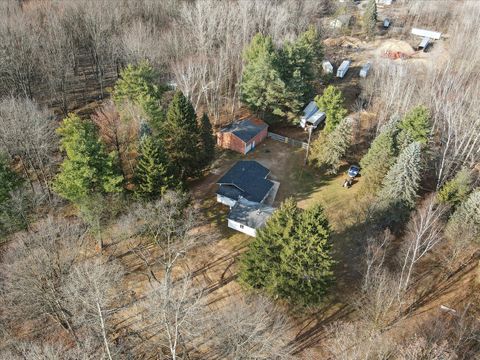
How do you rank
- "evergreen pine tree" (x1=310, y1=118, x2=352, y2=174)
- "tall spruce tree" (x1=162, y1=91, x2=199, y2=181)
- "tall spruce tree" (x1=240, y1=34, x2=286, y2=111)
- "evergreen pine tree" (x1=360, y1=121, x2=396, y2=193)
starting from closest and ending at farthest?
"evergreen pine tree" (x1=360, y1=121, x2=396, y2=193) < "tall spruce tree" (x1=162, y1=91, x2=199, y2=181) < "evergreen pine tree" (x1=310, y1=118, x2=352, y2=174) < "tall spruce tree" (x1=240, y1=34, x2=286, y2=111)

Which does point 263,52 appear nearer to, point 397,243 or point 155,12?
point 155,12

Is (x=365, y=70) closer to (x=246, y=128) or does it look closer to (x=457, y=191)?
(x=246, y=128)

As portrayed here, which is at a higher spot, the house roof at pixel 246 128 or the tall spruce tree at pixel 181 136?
the tall spruce tree at pixel 181 136

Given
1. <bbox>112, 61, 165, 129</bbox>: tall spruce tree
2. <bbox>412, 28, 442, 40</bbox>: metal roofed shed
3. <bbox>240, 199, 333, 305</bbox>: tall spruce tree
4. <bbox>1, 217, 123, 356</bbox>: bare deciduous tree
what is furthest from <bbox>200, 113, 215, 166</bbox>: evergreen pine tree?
<bbox>412, 28, 442, 40</bbox>: metal roofed shed

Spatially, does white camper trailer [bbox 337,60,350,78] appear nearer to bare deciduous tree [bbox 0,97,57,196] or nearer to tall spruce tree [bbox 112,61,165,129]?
tall spruce tree [bbox 112,61,165,129]

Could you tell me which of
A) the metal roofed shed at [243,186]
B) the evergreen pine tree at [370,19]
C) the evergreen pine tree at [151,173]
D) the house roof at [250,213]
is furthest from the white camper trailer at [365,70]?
the evergreen pine tree at [151,173]

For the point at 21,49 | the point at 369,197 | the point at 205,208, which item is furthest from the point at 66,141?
the point at 369,197

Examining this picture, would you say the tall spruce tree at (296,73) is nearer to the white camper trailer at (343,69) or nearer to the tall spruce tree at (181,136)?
the white camper trailer at (343,69)
